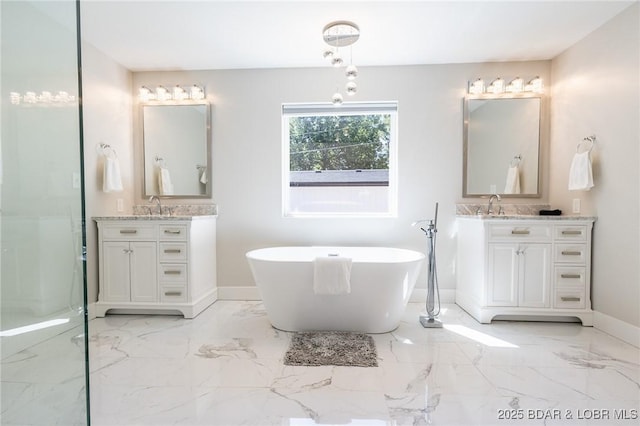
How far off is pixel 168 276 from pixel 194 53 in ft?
6.60

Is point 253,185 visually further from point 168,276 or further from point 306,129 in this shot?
point 168,276

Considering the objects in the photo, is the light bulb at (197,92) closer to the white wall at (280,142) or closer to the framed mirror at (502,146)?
the white wall at (280,142)

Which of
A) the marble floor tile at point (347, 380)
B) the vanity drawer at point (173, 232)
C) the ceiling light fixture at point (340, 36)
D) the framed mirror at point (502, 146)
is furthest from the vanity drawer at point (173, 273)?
the framed mirror at point (502, 146)

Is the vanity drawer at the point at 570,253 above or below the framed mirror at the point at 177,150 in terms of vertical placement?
below

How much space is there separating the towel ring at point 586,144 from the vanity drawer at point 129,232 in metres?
3.65

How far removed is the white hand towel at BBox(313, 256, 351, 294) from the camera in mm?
2166

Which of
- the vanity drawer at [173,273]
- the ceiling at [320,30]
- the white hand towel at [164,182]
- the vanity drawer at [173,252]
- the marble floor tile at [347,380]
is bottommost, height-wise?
the marble floor tile at [347,380]

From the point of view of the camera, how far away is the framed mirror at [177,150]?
320 cm

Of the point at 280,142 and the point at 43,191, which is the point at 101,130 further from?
the point at 43,191

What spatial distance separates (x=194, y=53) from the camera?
2850 mm

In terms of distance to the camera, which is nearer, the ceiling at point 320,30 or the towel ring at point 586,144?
the ceiling at point 320,30

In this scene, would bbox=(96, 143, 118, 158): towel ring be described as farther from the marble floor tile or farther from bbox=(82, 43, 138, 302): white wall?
the marble floor tile

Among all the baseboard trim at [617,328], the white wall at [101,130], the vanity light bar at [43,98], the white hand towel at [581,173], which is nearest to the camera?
the vanity light bar at [43,98]

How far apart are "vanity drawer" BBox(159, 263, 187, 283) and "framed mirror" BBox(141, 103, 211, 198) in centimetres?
81
